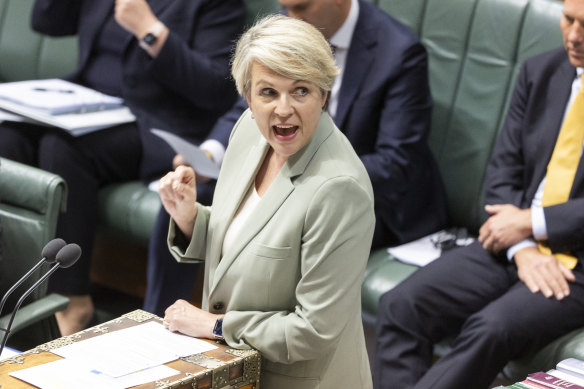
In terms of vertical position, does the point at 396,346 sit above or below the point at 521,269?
below

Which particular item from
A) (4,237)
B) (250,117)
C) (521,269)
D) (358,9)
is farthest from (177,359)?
(358,9)

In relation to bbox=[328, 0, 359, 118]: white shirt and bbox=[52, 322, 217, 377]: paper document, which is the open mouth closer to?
bbox=[52, 322, 217, 377]: paper document

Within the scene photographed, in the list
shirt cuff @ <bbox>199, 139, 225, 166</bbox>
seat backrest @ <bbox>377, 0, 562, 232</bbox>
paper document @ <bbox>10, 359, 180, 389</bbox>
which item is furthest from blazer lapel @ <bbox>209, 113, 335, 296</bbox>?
seat backrest @ <bbox>377, 0, 562, 232</bbox>

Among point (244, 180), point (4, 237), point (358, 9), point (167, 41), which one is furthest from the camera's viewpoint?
point (167, 41)

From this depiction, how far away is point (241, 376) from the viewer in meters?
1.99

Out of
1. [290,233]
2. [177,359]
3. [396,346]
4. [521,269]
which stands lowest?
[396,346]

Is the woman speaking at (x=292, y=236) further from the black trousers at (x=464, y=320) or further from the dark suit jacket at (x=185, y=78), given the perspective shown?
the dark suit jacket at (x=185, y=78)

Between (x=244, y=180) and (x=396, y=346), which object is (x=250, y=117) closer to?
(x=244, y=180)

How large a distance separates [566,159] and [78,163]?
1.79 metres

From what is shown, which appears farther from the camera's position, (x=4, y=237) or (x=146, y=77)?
(x=146, y=77)

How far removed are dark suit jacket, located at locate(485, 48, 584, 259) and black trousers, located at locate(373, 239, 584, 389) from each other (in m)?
0.15

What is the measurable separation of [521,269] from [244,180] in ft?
3.62

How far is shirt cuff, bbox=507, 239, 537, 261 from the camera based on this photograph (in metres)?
2.98

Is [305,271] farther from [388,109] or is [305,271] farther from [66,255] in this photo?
[388,109]
